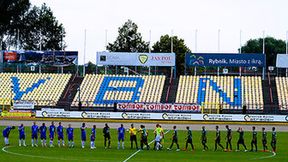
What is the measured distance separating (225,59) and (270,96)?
9167mm

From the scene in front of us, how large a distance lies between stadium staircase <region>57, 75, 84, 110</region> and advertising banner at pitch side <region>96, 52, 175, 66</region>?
160 inches

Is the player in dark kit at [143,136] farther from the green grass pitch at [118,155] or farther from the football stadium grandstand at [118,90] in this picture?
the football stadium grandstand at [118,90]

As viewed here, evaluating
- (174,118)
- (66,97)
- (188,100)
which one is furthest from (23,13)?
(174,118)

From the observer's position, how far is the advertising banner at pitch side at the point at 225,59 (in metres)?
84.2

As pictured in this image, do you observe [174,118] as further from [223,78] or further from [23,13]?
[23,13]

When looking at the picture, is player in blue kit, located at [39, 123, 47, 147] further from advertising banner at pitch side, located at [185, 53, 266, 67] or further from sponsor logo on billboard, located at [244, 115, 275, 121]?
advertising banner at pitch side, located at [185, 53, 266, 67]

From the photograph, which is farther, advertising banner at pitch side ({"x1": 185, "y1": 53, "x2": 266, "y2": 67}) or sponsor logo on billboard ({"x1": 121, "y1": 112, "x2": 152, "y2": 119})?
advertising banner at pitch side ({"x1": 185, "y1": 53, "x2": 266, "y2": 67})

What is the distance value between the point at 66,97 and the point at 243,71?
29.1 meters

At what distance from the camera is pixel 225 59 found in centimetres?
8481

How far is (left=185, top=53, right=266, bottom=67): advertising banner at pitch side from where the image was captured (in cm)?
8425

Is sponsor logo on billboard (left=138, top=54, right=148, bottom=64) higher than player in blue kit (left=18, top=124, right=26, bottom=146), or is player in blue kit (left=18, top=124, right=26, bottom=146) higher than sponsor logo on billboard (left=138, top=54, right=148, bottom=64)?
sponsor logo on billboard (left=138, top=54, right=148, bottom=64)

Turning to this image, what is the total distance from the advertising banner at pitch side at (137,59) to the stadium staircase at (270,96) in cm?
1330

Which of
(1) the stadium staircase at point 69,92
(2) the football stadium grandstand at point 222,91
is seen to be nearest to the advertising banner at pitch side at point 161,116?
(1) the stadium staircase at point 69,92

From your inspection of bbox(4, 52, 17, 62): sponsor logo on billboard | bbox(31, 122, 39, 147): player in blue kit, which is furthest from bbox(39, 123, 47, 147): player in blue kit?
bbox(4, 52, 17, 62): sponsor logo on billboard
